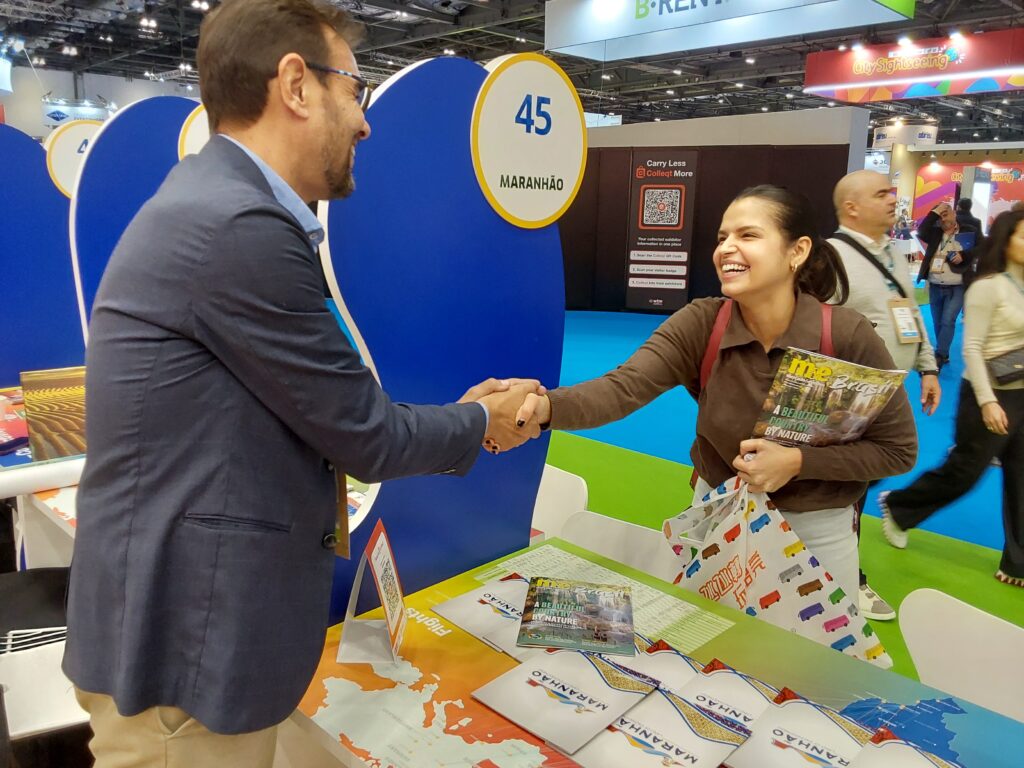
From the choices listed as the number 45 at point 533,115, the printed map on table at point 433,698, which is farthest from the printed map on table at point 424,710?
the number 45 at point 533,115

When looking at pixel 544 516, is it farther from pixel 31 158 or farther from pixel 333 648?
pixel 31 158

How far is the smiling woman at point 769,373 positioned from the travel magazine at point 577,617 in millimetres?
363

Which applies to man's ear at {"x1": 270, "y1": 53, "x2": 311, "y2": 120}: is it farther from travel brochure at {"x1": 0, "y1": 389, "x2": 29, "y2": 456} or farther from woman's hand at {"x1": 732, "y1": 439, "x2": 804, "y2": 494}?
travel brochure at {"x1": 0, "y1": 389, "x2": 29, "y2": 456}

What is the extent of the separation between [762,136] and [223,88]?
9.60 meters

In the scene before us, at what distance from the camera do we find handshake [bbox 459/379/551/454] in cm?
148

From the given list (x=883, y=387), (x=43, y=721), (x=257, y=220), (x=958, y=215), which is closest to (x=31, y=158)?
(x=43, y=721)

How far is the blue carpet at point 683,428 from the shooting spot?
4145 mm

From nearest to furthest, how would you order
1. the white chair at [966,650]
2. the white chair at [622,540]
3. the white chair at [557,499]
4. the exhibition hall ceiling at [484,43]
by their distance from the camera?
the white chair at [966,650], the white chair at [622,540], the white chair at [557,499], the exhibition hall ceiling at [484,43]

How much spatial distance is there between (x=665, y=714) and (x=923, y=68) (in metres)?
10.7

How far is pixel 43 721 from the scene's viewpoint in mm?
1691

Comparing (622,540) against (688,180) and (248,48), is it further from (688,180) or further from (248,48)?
(688,180)

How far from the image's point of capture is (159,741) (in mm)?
1003

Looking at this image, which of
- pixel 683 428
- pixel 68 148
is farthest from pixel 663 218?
pixel 68 148

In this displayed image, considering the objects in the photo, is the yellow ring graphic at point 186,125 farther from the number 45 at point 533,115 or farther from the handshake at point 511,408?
the handshake at point 511,408
